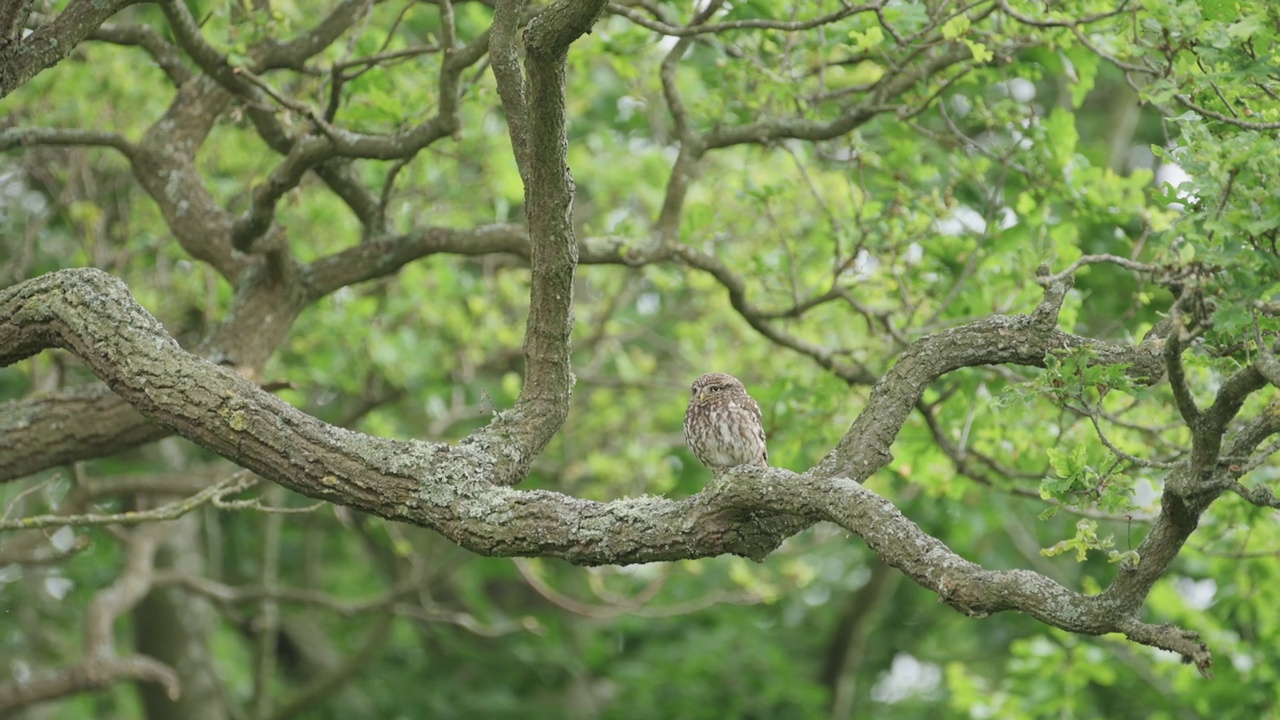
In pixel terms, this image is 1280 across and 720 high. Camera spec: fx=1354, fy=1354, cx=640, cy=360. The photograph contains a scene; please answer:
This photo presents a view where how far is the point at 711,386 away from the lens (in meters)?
6.61

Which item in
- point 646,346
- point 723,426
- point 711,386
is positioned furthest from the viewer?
point 646,346

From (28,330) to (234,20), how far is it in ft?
7.45

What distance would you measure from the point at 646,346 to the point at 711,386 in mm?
7163

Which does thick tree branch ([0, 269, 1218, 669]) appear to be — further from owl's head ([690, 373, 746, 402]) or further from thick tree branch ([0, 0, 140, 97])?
owl's head ([690, 373, 746, 402])

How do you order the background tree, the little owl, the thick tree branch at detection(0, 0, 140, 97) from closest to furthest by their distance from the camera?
1. the background tree
2. the thick tree branch at detection(0, 0, 140, 97)
3. the little owl

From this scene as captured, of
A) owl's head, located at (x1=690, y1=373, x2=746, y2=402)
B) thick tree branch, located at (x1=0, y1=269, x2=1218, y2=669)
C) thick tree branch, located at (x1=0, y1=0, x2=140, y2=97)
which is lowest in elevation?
thick tree branch, located at (x1=0, y1=269, x2=1218, y2=669)

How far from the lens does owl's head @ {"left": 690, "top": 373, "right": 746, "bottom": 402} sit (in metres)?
6.58

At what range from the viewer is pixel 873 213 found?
705 cm

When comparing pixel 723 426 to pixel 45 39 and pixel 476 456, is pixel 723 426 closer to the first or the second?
pixel 476 456

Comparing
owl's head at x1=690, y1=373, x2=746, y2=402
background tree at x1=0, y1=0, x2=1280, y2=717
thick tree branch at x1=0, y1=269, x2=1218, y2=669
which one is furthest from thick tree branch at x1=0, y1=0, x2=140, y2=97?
owl's head at x1=690, y1=373, x2=746, y2=402

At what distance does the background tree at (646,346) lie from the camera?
166 inches

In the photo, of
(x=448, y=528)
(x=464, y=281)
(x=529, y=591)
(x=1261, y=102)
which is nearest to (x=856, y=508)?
(x=448, y=528)

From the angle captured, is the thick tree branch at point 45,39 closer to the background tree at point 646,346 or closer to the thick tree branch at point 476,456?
the background tree at point 646,346

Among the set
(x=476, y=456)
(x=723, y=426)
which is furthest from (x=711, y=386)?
(x=476, y=456)
